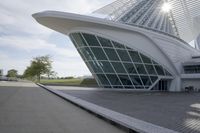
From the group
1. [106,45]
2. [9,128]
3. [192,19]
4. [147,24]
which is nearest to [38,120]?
[9,128]

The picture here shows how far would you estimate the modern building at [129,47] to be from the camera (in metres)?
36.5

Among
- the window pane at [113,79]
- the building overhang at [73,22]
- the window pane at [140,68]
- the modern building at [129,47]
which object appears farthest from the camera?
the window pane at [113,79]

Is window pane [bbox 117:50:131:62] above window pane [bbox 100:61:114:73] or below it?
above

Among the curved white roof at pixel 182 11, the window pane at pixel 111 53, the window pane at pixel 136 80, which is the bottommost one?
the window pane at pixel 136 80

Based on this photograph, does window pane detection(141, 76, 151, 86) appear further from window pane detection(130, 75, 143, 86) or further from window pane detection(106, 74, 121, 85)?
window pane detection(106, 74, 121, 85)

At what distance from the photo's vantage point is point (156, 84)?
3953cm

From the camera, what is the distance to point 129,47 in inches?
1448

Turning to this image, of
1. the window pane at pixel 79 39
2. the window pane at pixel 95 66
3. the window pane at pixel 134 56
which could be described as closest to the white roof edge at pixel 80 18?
the window pane at pixel 134 56

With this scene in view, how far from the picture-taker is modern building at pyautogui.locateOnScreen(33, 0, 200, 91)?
3647 cm

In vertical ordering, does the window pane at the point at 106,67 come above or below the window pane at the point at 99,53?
below

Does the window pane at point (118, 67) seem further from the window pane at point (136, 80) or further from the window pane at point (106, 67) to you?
the window pane at point (136, 80)

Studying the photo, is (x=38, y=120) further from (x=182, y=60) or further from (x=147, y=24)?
(x=182, y=60)

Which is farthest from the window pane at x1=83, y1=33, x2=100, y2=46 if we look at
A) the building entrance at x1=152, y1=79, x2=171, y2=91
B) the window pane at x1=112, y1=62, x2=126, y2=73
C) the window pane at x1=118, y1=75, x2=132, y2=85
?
the building entrance at x1=152, y1=79, x2=171, y2=91

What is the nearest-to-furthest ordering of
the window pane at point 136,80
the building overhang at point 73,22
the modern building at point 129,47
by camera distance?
the building overhang at point 73,22
the modern building at point 129,47
the window pane at point 136,80
